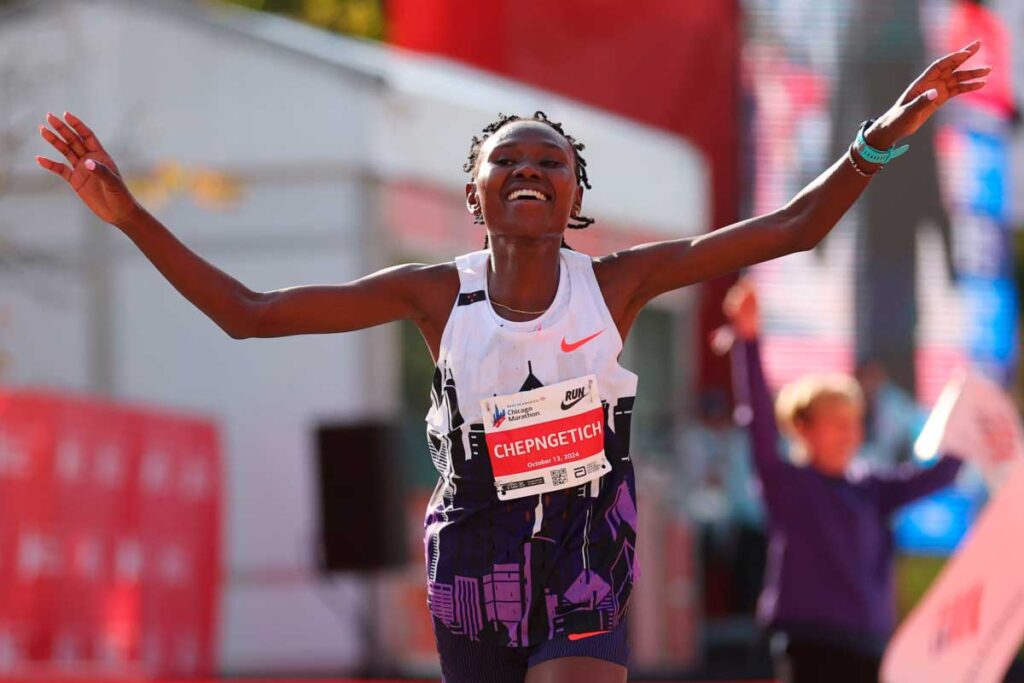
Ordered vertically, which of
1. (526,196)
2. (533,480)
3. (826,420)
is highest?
(526,196)

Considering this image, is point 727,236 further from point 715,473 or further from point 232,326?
point 715,473

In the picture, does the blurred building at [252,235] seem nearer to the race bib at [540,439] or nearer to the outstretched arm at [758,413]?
the outstretched arm at [758,413]

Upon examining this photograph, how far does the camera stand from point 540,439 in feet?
12.0

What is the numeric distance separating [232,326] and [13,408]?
6.20 meters

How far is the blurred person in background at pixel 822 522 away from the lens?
5.91m

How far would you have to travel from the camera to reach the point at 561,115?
13500mm

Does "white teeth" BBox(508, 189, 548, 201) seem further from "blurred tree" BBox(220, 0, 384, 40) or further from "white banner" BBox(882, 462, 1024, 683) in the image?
"blurred tree" BBox(220, 0, 384, 40)

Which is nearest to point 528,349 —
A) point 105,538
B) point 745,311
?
point 745,311

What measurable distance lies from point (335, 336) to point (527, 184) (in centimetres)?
922

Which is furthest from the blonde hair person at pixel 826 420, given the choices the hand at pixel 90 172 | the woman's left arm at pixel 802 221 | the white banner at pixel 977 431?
the hand at pixel 90 172

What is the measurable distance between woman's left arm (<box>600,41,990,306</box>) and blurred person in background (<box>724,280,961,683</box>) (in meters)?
2.10

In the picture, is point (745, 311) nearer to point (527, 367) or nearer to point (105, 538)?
point (527, 367)

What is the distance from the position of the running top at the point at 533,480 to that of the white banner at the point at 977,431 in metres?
2.78

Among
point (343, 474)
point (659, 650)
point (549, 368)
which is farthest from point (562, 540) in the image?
point (659, 650)
